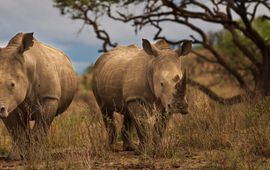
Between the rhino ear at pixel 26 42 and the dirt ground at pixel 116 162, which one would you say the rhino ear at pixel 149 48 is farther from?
the rhino ear at pixel 26 42

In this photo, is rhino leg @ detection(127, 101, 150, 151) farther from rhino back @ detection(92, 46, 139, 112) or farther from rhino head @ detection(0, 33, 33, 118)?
rhino head @ detection(0, 33, 33, 118)

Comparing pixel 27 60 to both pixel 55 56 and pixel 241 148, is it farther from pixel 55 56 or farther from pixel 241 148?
pixel 241 148

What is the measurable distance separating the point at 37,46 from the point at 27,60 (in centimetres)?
74

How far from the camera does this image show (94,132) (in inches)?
314

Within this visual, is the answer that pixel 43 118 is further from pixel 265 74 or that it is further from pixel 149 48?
pixel 265 74

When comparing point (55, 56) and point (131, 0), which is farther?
point (131, 0)

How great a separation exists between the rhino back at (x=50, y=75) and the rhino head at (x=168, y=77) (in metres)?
1.23

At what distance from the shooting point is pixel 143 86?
26.5 ft

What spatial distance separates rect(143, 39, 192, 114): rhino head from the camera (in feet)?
23.8

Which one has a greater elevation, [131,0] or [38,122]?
[131,0]

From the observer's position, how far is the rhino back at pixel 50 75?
7734 millimetres

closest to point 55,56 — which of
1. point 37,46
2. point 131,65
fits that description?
point 37,46

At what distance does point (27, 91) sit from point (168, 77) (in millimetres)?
1720

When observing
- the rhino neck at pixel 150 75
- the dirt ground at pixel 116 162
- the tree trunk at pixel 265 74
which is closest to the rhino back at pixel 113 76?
the rhino neck at pixel 150 75
